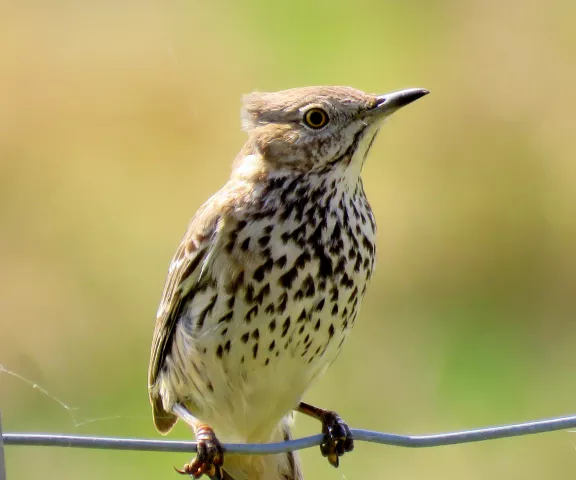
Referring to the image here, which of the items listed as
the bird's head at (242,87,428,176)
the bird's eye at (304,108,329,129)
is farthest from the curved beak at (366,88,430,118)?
the bird's eye at (304,108,329,129)

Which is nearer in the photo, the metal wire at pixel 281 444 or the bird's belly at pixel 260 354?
the metal wire at pixel 281 444

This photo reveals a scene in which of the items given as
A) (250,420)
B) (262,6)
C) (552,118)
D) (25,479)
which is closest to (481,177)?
(552,118)

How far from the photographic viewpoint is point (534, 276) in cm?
1238

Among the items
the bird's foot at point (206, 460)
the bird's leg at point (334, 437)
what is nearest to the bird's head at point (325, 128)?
the bird's leg at point (334, 437)

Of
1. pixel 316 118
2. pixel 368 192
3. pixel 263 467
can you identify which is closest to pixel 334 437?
pixel 263 467

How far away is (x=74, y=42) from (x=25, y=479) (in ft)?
23.9

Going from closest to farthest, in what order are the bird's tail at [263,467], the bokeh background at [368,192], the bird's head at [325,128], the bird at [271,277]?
the bird at [271,277] < the bird's head at [325,128] < the bird's tail at [263,467] < the bokeh background at [368,192]

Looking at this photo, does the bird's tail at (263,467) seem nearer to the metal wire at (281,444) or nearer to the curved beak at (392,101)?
the metal wire at (281,444)

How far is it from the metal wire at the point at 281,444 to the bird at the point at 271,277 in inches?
31.6

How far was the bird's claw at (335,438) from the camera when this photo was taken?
22.5 ft

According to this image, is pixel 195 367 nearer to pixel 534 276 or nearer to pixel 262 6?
pixel 534 276

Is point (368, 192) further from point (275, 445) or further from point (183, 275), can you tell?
point (275, 445)

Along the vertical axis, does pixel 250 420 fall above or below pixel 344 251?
below

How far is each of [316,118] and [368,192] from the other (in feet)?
20.3
